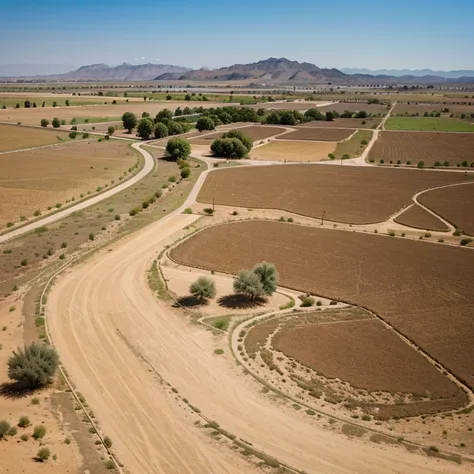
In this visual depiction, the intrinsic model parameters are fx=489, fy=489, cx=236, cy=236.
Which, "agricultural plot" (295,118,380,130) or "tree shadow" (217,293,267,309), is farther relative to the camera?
"agricultural plot" (295,118,380,130)

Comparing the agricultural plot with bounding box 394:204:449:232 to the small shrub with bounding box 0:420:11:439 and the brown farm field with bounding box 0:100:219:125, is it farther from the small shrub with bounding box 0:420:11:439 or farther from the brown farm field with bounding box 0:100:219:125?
the brown farm field with bounding box 0:100:219:125

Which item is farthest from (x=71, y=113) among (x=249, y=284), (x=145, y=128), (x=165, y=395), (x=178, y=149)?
(x=165, y=395)

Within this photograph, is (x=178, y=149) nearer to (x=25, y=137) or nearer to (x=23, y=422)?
(x=25, y=137)

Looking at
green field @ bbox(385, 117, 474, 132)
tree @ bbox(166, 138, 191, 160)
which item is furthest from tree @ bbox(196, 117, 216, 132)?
green field @ bbox(385, 117, 474, 132)

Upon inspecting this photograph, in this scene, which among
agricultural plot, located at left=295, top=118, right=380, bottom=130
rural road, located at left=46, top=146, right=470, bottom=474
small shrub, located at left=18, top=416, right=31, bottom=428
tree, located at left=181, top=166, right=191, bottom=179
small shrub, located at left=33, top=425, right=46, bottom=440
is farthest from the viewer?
agricultural plot, located at left=295, top=118, right=380, bottom=130

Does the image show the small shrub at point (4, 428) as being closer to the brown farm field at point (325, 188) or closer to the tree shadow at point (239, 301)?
the tree shadow at point (239, 301)

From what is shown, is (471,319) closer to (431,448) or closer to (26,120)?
(431,448)

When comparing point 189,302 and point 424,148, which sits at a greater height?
point 424,148
